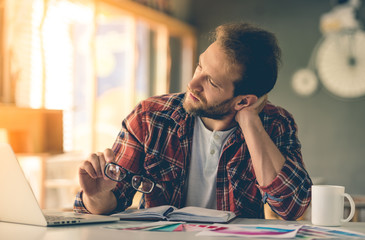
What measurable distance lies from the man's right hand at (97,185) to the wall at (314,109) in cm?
482

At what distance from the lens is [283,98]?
618cm

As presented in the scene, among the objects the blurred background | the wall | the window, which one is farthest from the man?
the wall

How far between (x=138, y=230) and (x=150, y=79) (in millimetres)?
4641

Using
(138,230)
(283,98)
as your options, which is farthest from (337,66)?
(138,230)

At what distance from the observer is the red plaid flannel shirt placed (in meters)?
1.62

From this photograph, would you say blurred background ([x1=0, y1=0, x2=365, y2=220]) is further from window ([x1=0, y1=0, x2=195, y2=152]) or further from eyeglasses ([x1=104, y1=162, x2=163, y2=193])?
eyeglasses ([x1=104, y1=162, x2=163, y2=193])

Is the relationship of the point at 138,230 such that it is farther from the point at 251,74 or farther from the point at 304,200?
the point at 251,74

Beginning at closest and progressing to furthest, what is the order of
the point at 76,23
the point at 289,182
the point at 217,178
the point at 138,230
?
1. the point at 138,230
2. the point at 289,182
3. the point at 217,178
4. the point at 76,23

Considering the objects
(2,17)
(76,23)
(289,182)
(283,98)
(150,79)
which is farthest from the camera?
(283,98)

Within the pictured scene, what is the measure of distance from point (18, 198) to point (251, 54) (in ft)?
2.97

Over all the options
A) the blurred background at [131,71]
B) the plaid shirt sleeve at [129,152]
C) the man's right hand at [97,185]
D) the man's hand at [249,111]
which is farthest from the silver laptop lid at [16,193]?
the blurred background at [131,71]

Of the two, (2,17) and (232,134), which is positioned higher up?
(2,17)

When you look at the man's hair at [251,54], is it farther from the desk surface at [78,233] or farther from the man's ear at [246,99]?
the desk surface at [78,233]

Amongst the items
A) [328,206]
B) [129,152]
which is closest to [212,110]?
[129,152]
